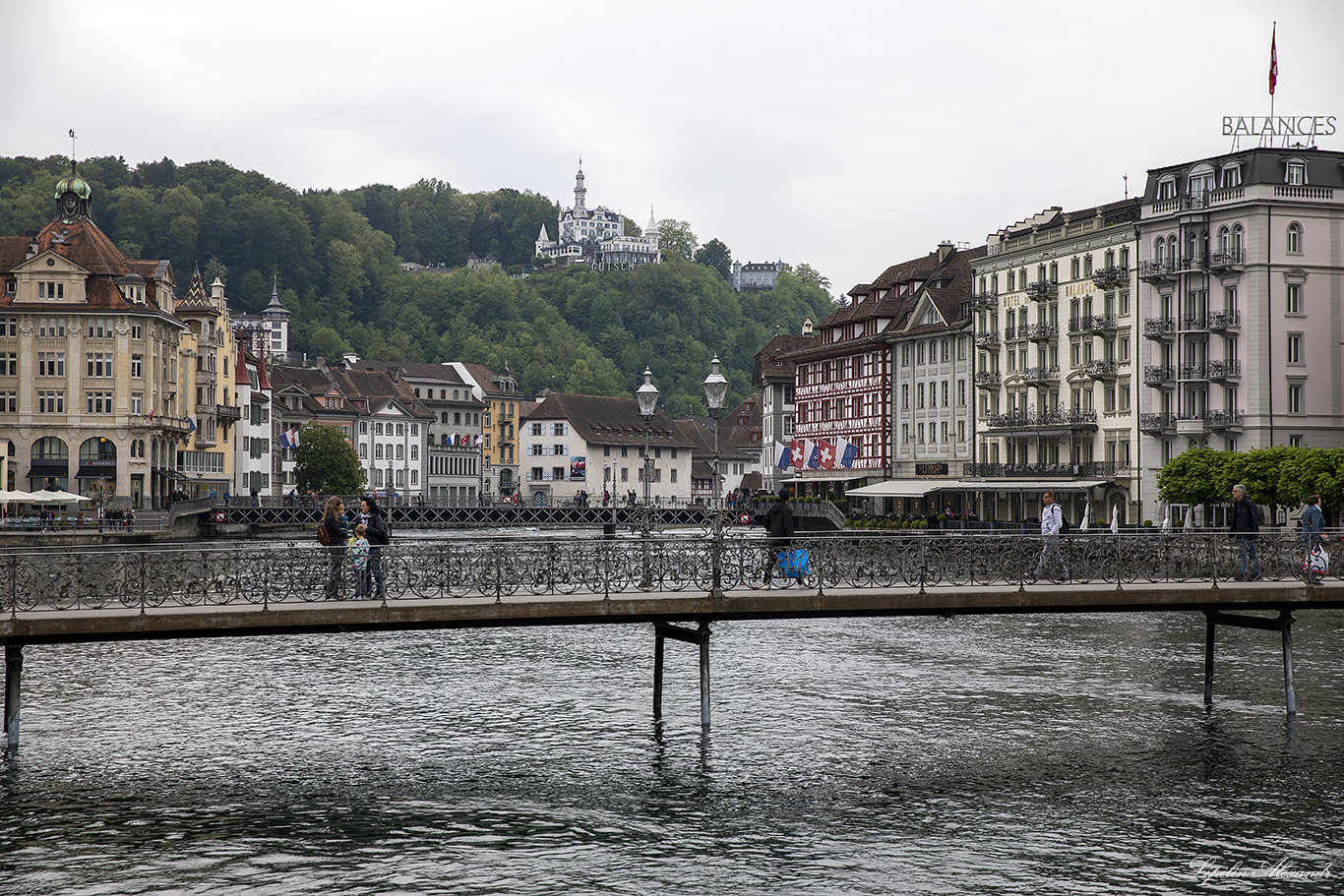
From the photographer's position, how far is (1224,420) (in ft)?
265

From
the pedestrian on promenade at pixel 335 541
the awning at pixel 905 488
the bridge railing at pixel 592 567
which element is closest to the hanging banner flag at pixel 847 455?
the awning at pixel 905 488

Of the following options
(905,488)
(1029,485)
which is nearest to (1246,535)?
(1029,485)

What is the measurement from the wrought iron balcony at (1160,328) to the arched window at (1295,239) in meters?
7.67

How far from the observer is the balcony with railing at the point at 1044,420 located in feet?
303

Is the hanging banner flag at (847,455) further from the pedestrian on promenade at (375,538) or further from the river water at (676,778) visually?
the pedestrian on promenade at (375,538)

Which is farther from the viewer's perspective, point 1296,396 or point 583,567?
point 1296,396

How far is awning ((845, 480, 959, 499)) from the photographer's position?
102 meters

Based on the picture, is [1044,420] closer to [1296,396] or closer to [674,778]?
[1296,396]

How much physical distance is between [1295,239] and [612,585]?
2390 inches

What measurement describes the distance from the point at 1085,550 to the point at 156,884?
1907 centimetres

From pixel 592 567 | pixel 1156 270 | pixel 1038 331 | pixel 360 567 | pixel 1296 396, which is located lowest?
pixel 592 567

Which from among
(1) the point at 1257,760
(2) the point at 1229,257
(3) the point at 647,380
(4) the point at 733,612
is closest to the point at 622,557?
(4) the point at 733,612

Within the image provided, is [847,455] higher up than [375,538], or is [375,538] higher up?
[847,455]

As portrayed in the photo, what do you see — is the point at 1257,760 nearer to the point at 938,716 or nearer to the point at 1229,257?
the point at 938,716
